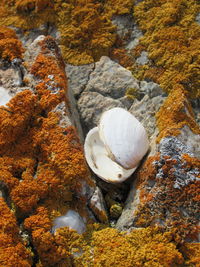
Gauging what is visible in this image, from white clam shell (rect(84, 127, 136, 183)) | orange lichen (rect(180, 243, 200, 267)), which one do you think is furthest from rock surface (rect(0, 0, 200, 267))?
white clam shell (rect(84, 127, 136, 183))

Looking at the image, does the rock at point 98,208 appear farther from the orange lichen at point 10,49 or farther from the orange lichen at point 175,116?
the orange lichen at point 10,49

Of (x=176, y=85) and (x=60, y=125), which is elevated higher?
(x=60, y=125)

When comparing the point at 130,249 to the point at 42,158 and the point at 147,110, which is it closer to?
the point at 42,158

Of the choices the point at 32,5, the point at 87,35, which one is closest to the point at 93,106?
the point at 87,35

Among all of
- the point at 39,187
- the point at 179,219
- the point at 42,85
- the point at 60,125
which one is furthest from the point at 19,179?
the point at 179,219

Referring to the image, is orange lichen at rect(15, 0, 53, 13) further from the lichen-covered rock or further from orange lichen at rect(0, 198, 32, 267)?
orange lichen at rect(0, 198, 32, 267)

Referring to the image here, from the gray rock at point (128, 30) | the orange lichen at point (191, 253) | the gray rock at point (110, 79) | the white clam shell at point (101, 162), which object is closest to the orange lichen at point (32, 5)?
the gray rock at point (128, 30)

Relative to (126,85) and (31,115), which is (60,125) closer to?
(31,115)
